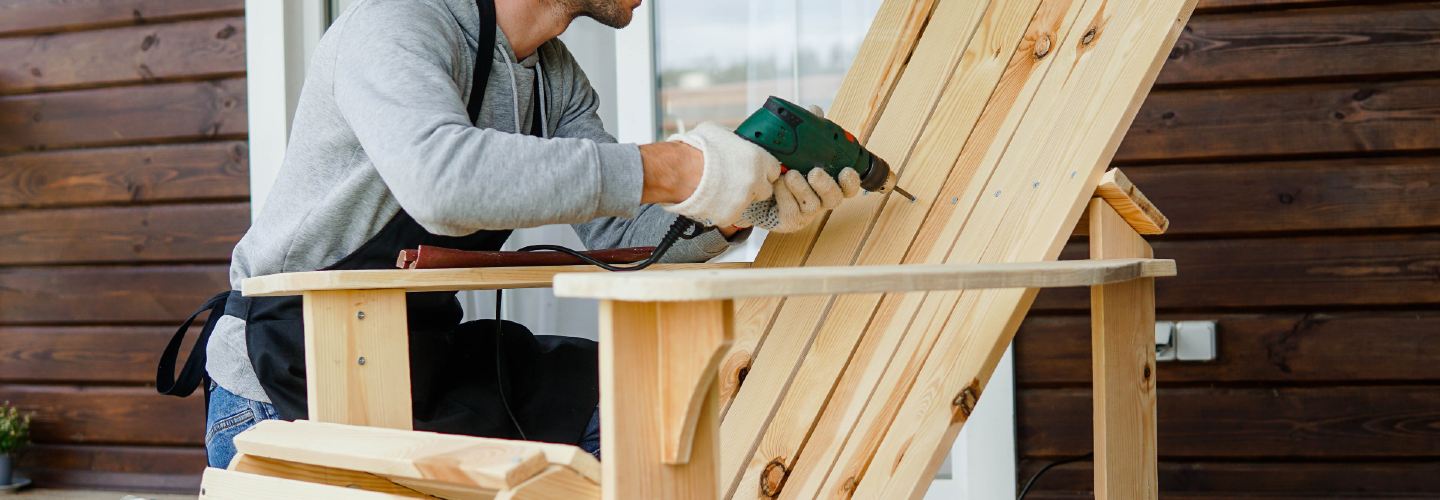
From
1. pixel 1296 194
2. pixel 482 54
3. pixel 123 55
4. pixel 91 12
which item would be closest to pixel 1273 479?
pixel 1296 194

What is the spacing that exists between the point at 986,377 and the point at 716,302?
51 centimetres

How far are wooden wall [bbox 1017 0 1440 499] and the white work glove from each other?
146cm

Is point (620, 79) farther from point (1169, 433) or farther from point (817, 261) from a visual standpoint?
point (1169, 433)

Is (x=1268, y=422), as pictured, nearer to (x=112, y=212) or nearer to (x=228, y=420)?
(x=228, y=420)

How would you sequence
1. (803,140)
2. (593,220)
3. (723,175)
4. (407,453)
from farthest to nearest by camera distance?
(593,220) → (803,140) → (723,175) → (407,453)

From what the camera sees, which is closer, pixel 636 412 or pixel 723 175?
pixel 636 412

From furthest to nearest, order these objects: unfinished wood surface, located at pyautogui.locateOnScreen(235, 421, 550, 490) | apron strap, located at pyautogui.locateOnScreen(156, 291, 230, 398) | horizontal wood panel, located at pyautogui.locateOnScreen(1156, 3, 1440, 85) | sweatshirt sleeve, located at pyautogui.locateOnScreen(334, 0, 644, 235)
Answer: horizontal wood panel, located at pyautogui.locateOnScreen(1156, 3, 1440, 85) → apron strap, located at pyautogui.locateOnScreen(156, 291, 230, 398) → sweatshirt sleeve, located at pyautogui.locateOnScreen(334, 0, 644, 235) → unfinished wood surface, located at pyautogui.locateOnScreen(235, 421, 550, 490)

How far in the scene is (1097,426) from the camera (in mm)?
1334

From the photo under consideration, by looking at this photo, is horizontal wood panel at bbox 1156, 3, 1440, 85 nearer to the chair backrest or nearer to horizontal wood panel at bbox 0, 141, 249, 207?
the chair backrest

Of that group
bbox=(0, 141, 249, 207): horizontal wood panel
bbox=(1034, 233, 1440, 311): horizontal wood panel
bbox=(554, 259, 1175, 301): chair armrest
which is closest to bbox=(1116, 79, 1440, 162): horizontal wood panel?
bbox=(1034, 233, 1440, 311): horizontal wood panel

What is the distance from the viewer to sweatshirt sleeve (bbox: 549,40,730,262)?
5.65ft

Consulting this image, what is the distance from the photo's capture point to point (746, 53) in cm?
271

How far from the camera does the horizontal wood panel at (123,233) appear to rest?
309 cm

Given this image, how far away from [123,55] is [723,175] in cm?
253
